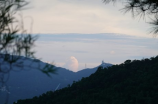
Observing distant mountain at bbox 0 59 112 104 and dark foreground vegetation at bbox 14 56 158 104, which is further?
distant mountain at bbox 0 59 112 104

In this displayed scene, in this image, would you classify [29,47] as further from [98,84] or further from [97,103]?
[98,84]

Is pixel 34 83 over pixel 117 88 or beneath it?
beneath

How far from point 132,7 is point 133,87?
36.5 meters

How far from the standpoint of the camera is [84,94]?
42.6m

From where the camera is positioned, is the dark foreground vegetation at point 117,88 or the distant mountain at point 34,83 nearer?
the dark foreground vegetation at point 117,88

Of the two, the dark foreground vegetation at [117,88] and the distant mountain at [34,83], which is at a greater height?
the dark foreground vegetation at [117,88]

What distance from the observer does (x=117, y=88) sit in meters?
42.9

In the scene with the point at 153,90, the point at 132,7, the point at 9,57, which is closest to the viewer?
the point at 9,57

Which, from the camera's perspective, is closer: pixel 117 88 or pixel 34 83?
pixel 117 88

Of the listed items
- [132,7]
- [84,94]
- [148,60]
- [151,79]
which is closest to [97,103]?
[84,94]

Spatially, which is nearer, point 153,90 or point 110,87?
point 153,90

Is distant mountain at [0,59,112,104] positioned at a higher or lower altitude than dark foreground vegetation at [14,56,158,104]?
lower

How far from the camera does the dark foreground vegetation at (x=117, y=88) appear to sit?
38.0 m

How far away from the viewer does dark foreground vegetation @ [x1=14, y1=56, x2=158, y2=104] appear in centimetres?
3797
